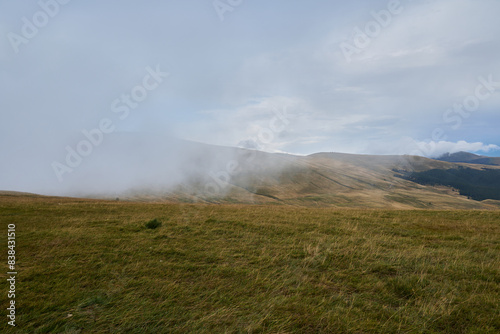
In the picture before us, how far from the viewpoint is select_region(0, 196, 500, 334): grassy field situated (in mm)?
4613

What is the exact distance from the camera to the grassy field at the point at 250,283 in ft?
15.1

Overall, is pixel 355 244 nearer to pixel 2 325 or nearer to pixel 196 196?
pixel 2 325

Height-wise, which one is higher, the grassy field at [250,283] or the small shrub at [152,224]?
the grassy field at [250,283]

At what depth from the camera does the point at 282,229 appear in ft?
40.6

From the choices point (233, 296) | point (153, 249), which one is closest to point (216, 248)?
point (153, 249)

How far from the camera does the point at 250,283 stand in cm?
623

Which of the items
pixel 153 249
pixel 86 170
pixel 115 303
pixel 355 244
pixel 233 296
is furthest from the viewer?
pixel 86 170

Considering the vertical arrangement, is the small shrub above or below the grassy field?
below

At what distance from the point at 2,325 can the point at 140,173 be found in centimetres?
20859
